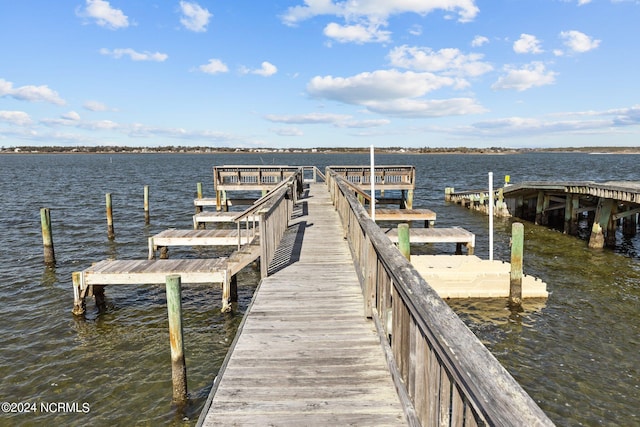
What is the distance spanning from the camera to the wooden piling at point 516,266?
1141cm

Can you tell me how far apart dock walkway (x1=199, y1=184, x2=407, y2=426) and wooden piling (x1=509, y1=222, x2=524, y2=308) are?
556 centimetres

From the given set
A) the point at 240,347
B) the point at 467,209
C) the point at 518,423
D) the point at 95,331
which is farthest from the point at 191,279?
the point at 467,209

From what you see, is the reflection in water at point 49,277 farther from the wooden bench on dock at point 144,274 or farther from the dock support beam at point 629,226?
the dock support beam at point 629,226

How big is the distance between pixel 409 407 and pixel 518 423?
226cm

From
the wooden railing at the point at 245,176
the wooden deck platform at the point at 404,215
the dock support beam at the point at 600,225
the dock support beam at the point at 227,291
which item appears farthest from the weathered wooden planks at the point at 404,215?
the dock support beam at the point at 227,291

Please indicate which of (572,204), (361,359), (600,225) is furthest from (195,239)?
(572,204)

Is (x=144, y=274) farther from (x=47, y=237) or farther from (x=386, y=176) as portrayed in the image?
(x=386, y=176)

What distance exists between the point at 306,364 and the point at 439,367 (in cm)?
244

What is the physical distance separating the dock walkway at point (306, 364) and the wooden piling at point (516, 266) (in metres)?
A: 5.56

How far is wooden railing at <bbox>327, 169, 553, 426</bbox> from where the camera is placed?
168 cm

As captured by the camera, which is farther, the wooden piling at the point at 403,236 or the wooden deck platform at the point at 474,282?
the wooden deck platform at the point at 474,282

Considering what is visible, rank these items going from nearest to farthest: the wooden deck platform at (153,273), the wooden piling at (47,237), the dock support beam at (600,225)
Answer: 1. the wooden deck platform at (153,273)
2. the wooden piling at (47,237)
3. the dock support beam at (600,225)

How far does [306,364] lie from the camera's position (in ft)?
15.8

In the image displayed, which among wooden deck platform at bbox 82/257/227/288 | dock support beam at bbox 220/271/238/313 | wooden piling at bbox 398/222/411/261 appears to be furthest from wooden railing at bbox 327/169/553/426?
wooden deck platform at bbox 82/257/227/288
